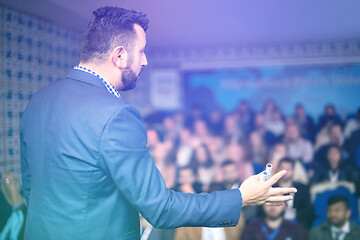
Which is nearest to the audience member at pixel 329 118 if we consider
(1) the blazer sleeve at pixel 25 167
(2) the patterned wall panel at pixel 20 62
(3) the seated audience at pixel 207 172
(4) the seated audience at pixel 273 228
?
(3) the seated audience at pixel 207 172

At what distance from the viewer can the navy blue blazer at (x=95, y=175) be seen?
600 mm

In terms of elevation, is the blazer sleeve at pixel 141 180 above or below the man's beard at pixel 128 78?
below

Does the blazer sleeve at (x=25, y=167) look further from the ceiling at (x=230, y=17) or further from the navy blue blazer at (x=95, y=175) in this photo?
the ceiling at (x=230, y=17)

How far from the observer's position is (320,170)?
287 centimetres

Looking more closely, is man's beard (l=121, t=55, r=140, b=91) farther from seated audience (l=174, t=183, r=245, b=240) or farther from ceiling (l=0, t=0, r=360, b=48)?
seated audience (l=174, t=183, r=245, b=240)

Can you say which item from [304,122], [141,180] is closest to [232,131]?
[304,122]

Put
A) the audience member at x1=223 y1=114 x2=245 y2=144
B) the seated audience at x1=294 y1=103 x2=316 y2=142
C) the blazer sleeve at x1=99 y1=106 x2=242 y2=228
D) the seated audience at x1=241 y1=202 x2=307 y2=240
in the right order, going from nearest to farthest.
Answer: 1. the blazer sleeve at x1=99 y1=106 x2=242 y2=228
2. the seated audience at x1=241 y1=202 x2=307 y2=240
3. the seated audience at x1=294 y1=103 x2=316 y2=142
4. the audience member at x1=223 y1=114 x2=245 y2=144

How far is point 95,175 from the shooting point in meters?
0.62

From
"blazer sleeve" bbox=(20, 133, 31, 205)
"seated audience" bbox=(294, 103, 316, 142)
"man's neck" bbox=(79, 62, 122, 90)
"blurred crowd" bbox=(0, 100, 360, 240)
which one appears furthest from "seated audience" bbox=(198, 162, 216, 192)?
"man's neck" bbox=(79, 62, 122, 90)

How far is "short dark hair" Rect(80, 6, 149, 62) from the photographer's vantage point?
0.69 meters

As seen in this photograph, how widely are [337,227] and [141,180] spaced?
79.4 inches

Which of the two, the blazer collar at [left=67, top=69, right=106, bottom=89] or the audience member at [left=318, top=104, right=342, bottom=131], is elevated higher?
the audience member at [left=318, top=104, right=342, bottom=131]

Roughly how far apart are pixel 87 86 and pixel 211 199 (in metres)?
0.38

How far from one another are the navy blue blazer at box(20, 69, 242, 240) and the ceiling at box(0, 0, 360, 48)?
377mm
